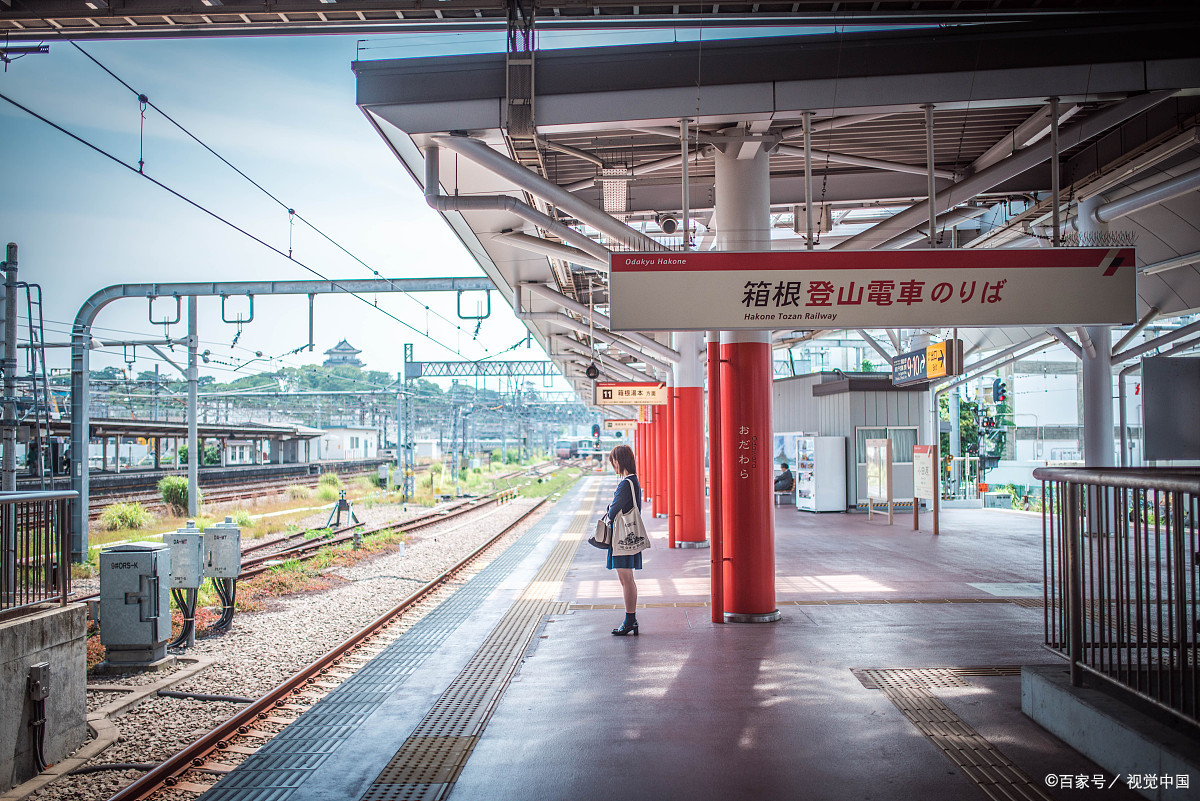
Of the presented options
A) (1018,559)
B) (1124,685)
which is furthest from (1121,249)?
(1018,559)

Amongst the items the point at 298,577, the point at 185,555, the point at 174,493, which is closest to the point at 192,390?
the point at 174,493

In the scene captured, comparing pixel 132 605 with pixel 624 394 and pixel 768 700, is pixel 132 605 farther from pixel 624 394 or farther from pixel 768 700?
pixel 624 394

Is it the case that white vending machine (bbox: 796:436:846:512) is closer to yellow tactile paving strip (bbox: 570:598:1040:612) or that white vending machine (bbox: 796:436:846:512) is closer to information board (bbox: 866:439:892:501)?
information board (bbox: 866:439:892:501)

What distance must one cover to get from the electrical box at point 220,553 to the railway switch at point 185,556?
15.6 inches

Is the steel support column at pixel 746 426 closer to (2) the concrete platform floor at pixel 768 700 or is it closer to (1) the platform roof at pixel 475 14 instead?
(2) the concrete platform floor at pixel 768 700

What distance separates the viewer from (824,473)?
68.2 feet

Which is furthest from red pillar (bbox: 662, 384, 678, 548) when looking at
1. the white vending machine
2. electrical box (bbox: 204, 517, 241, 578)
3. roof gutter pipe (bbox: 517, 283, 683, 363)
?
electrical box (bbox: 204, 517, 241, 578)

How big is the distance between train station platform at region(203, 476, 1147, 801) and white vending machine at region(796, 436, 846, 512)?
1080 centimetres

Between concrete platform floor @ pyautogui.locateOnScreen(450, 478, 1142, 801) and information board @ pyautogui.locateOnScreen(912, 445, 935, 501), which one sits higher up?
information board @ pyautogui.locateOnScreen(912, 445, 935, 501)

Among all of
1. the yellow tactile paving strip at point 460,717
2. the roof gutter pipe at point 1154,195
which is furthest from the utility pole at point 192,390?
the roof gutter pipe at point 1154,195

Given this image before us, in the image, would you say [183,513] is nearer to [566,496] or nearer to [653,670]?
[566,496]

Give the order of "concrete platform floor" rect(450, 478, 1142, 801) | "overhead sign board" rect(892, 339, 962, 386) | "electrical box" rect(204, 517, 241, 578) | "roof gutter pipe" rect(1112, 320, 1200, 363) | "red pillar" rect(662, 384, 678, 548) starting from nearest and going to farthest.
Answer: "concrete platform floor" rect(450, 478, 1142, 801), "electrical box" rect(204, 517, 241, 578), "red pillar" rect(662, 384, 678, 548), "overhead sign board" rect(892, 339, 962, 386), "roof gutter pipe" rect(1112, 320, 1200, 363)

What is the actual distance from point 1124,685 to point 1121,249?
3040 millimetres

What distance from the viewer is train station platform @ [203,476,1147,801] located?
4070 millimetres
